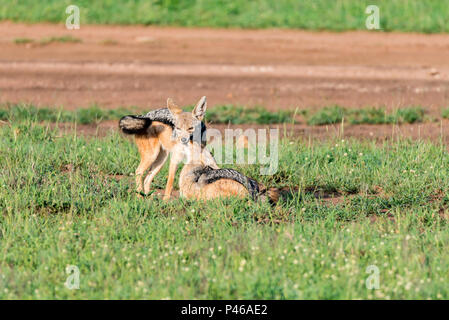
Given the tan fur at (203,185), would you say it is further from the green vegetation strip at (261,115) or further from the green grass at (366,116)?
the green grass at (366,116)

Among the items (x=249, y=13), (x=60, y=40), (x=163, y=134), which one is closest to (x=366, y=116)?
(x=163, y=134)

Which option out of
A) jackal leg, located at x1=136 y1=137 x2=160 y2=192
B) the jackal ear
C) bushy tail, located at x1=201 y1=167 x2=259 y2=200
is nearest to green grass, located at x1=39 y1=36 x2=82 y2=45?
jackal leg, located at x1=136 y1=137 x2=160 y2=192

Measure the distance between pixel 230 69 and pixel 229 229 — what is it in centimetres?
838

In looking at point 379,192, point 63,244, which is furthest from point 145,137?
point 379,192

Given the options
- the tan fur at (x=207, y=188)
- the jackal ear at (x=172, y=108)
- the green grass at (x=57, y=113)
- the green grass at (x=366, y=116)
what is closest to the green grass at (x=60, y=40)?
the green grass at (x=57, y=113)

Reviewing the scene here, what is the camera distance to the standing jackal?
6.81m

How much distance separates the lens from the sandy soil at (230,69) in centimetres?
1231

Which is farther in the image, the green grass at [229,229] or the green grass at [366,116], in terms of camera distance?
the green grass at [366,116]

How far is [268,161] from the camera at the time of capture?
795cm

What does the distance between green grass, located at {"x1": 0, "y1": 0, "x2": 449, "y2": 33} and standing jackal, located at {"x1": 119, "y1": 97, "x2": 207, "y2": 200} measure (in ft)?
31.6

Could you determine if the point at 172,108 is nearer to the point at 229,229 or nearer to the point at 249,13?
the point at 229,229

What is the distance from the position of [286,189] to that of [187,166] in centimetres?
105

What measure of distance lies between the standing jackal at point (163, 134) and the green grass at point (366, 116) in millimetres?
3832

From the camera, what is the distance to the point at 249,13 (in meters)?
16.7
